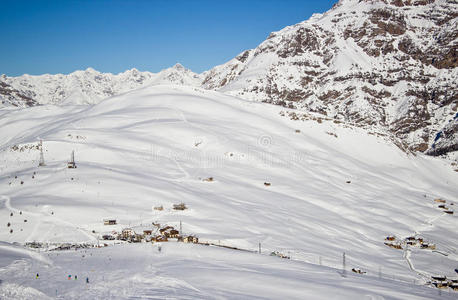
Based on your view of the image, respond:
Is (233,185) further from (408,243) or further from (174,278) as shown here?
(174,278)

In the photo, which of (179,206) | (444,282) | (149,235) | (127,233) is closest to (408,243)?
(444,282)

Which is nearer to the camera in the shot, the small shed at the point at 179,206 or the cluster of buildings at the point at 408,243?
the small shed at the point at 179,206

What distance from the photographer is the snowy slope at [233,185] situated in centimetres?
3381

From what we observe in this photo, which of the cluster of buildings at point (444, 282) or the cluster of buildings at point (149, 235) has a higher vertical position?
the cluster of buildings at point (149, 235)

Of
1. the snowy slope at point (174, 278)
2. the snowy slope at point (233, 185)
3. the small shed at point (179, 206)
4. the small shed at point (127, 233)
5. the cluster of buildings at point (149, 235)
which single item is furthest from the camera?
the small shed at point (179, 206)

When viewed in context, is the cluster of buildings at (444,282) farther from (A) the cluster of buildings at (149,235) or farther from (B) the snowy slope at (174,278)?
(A) the cluster of buildings at (149,235)

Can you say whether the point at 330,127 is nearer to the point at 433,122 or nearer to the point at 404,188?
the point at 404,188

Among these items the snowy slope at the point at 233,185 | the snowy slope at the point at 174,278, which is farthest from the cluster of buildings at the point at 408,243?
the snowy slope at the point at 174,278

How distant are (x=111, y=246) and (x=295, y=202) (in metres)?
28.1

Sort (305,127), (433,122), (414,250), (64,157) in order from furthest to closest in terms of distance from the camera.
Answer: (433,122)
(305,127)
(64,157)
(414,250)

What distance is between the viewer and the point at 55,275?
1997 cm

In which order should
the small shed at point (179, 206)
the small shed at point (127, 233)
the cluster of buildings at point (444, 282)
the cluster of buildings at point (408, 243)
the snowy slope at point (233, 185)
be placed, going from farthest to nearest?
1. the cluster of buildings at point (408, 243)
2. the small shed at point (179, 206)
3. the snowy slope at point (233, 185)
4. the cluster of buildings at point (444, 282)
5. the small shed at point (127, 233)

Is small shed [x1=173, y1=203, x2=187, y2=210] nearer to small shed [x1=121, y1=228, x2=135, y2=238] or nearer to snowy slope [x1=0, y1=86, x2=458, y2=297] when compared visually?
snowy slope [x1=0, y1=86, x2=458, y2=297]

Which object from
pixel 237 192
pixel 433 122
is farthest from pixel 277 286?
pixel 433 122
